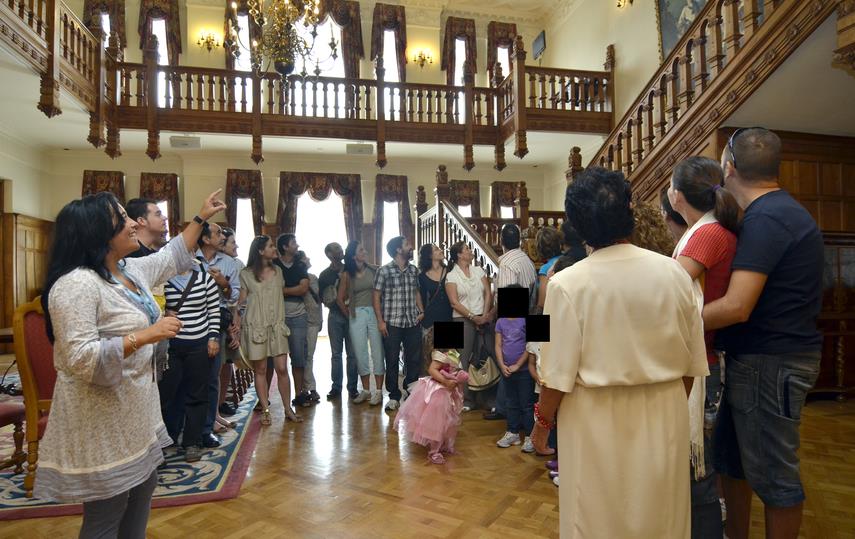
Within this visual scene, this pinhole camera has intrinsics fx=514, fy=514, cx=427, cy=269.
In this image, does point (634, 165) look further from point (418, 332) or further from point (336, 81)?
point (336, 81)

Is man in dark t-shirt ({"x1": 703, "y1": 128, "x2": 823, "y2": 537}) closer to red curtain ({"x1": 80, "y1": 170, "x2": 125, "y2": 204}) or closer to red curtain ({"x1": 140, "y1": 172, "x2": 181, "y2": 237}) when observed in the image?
red curtain ({"x1": 140, "y1": 172, "x2": 181, "y2": 237})

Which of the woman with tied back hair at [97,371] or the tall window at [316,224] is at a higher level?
the tall window at [316,224]

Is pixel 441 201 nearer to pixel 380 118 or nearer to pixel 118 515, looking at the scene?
pixel 380 118

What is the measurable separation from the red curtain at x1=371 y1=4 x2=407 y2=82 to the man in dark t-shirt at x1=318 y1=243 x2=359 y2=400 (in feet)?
24.2

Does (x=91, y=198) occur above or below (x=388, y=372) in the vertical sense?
above

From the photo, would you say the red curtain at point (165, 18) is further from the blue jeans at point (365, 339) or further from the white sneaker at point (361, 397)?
the white sneaker at point (361, 397)

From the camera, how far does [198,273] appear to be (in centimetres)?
293

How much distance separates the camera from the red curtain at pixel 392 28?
10.9 m

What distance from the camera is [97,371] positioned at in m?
1.31

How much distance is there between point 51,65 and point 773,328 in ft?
24.0

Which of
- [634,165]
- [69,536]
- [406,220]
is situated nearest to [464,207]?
[406,220]

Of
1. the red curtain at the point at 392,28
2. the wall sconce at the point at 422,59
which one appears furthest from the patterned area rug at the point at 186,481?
the wall sconce at the point at 422,59

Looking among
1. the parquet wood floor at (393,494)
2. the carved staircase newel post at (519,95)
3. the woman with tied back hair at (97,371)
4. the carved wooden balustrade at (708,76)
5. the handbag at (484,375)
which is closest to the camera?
the woman with tied back hair at (97,371)

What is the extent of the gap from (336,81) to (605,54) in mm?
4685
